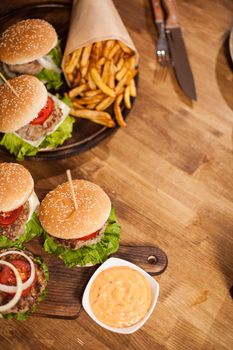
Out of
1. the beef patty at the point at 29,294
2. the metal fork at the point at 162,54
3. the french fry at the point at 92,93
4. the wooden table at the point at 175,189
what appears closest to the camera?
the beef patty at the point at 29,294

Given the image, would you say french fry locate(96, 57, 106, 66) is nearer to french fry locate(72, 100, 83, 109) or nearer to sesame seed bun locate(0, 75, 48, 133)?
french fry locate(72, 100, 83, 109)

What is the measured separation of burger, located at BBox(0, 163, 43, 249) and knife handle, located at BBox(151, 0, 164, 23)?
1931 mm

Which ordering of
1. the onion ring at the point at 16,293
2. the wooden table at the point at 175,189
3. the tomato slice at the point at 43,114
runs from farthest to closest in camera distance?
the tomato slice at the point at 43,114 → the wooden table at the point at 175,189 → the onion ring at the point at 16,293

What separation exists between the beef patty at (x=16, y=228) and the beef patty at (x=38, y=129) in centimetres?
63

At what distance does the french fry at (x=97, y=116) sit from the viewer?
3171 millimetres

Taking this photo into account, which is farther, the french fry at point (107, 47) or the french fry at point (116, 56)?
the french fry at point (116, 56)

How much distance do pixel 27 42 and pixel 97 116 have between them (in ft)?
2.62

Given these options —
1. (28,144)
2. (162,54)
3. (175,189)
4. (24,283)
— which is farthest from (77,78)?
(24,283)

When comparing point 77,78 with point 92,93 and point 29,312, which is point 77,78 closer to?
point 92,93

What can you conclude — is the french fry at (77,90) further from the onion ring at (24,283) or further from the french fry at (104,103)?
the onion ring at (24,283)

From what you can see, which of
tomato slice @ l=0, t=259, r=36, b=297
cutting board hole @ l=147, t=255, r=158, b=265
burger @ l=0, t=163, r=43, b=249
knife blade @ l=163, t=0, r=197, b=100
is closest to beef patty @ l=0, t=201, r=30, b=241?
burger @ l=0, t=163, r=43, b=249

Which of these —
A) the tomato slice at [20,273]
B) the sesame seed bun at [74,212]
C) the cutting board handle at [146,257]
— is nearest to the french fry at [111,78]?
the sesame seed bun at [74,212]

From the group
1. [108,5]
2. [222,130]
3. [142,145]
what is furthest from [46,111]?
[222,130]

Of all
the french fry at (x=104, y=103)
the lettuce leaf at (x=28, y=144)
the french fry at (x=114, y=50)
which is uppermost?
the french fry at (x=114, y=50)
